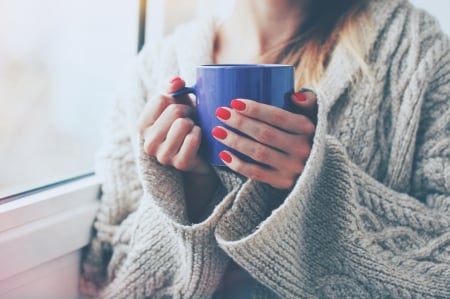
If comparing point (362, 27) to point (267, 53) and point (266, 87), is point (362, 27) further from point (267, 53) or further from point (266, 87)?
point (266, 87)

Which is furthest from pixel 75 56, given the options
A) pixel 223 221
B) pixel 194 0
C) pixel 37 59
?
pixel 223 221

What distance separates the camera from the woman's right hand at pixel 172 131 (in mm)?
547

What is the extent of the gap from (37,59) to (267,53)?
0.36 m

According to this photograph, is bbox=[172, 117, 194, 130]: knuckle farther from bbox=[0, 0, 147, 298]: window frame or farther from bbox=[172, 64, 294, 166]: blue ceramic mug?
bbox=[0, 0, 147, 298]: window frame

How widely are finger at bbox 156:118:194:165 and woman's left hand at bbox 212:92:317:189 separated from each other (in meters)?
0.05

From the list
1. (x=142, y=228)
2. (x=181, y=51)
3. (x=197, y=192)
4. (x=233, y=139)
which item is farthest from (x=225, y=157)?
(x=181, y=51)

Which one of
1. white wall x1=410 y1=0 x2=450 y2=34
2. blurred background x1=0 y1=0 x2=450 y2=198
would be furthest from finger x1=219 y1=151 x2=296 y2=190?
white wall x1=410 y1=0 x2=450 y2=34

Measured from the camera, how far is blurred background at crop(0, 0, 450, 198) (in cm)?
74

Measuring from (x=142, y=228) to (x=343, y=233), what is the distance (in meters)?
0.28

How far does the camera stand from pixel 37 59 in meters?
0.80

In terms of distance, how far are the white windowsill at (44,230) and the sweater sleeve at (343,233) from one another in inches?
10.8

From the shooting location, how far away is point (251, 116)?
19.7 inches

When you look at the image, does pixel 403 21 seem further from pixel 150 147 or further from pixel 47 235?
pixel 47 235

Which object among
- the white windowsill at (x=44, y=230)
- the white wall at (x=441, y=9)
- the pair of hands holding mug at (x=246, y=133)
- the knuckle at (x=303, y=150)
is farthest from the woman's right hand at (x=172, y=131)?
the white wall at (x=441, y=9)
